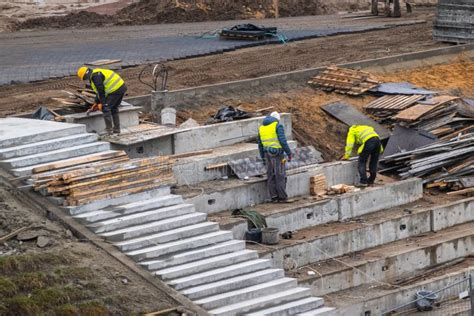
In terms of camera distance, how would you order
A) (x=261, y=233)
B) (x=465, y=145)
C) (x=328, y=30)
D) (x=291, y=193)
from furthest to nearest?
1. (x=328, y=30)
2. (x=465, y=145)
3. (x=291, y=193)
4. (x=261, y=233)

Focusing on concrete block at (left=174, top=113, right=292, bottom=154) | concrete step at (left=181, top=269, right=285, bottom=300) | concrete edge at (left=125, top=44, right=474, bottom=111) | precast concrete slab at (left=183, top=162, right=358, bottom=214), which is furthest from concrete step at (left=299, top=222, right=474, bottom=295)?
concrete edge at (left=125, top=44, right=474, bottom=111)

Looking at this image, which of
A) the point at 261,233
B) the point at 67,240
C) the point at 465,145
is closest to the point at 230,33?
the point at 465,145

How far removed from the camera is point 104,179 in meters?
19.8

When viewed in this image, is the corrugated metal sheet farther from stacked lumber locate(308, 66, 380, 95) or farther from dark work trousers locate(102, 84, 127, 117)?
dark work trousers locate(102, 84, 127, 117)

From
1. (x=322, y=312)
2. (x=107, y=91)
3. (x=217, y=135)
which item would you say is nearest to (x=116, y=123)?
(x=107, y=91)

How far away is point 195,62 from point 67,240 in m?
13.3

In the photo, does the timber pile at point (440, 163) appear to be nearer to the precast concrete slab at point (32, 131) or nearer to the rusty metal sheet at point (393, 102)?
the rusty metal sheet at point (393, 102)

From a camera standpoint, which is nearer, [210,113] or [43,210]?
[43,210]

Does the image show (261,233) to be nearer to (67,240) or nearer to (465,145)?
(67,240)

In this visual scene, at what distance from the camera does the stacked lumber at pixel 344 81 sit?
93.4 feet

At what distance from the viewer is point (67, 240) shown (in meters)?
18.5

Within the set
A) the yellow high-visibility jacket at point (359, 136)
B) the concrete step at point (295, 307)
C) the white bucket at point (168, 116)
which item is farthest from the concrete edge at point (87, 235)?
the yellow high-visibility jacket at point (359, 136)

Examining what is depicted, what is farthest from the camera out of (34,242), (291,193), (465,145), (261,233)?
(465,145)

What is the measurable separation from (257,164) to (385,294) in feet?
13.0
